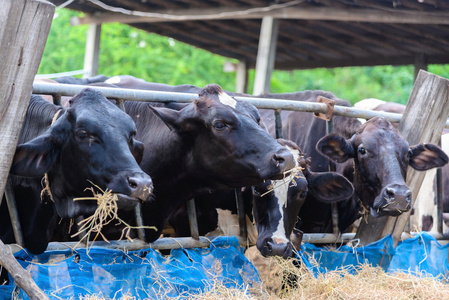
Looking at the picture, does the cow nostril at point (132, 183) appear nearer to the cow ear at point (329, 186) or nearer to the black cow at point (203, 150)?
the black cow at point (203, 150)

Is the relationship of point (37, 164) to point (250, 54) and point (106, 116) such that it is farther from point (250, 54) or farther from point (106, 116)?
point (250, 54)

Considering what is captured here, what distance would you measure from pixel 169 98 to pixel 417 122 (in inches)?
86.9

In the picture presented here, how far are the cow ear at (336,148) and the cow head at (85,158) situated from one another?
187 cm

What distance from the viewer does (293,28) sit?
34.9ft

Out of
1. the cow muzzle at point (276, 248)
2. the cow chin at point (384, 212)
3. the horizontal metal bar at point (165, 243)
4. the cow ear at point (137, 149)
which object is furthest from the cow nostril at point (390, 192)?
the cow ear at point (137, 149)

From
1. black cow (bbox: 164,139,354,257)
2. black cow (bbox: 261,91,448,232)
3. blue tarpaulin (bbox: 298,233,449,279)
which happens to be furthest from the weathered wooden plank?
black cow (bbox: 261,91,448,232)

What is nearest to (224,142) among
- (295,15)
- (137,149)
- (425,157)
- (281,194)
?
(137,149)

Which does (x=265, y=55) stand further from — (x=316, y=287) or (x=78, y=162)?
(x=78, y=162)

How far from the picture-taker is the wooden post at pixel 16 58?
3135 mm

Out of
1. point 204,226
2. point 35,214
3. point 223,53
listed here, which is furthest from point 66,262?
point 223,53

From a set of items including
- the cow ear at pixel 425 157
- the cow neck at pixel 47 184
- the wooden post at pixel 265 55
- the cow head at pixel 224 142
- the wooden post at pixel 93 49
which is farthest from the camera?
the wooden post at pixel 93 49

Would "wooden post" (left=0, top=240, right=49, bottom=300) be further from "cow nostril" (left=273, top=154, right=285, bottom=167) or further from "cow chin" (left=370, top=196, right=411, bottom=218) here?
"cow chin" (left=370, top=196, right=411, bottom=218)

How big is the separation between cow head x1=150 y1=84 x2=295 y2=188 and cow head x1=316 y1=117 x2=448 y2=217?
109 cm

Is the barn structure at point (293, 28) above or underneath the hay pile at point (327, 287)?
above
